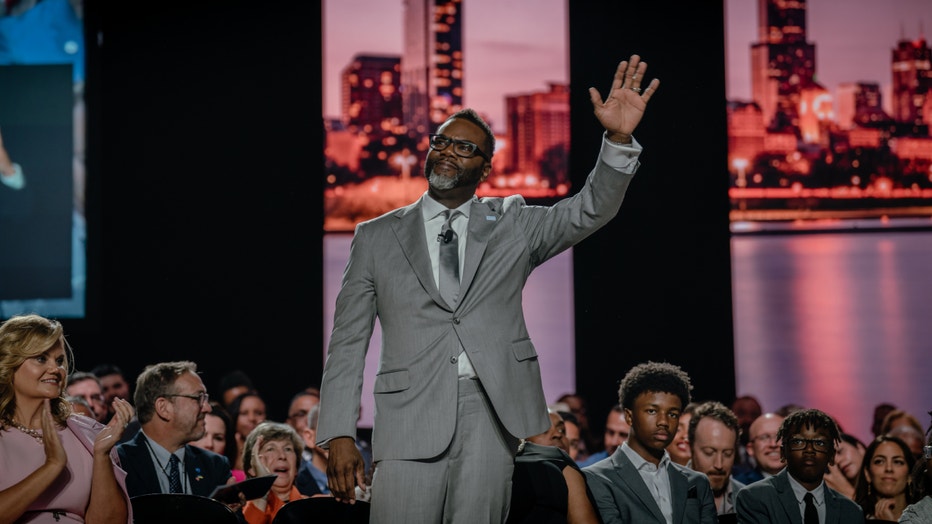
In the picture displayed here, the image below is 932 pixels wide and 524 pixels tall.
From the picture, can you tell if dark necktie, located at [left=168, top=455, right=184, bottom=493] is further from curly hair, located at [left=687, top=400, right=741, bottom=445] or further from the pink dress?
curly hair, located at [left=687, top=400, right=741, bottom=445]

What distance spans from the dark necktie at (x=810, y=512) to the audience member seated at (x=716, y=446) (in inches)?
23.2

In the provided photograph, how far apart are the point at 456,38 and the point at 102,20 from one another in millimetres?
A: 2297

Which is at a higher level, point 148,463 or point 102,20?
point 102,20

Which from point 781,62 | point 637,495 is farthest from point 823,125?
point 637,495

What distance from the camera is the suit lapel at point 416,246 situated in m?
2.20

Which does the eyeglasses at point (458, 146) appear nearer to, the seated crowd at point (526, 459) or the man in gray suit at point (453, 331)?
the man in gray suit at point (453, 331)

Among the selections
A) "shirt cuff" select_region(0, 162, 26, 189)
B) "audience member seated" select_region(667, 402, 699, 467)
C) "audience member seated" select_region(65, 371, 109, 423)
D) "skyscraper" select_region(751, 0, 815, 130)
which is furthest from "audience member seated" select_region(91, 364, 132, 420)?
"skyscraper" select_region(751, 0, 815, 130)

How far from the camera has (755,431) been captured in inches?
178

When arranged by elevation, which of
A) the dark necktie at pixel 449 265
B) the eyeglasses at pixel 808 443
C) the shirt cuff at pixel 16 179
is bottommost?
the eyeglasses at pixel 808 443

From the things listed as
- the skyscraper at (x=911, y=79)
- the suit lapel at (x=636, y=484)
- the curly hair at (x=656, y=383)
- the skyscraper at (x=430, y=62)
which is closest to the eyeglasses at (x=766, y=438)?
the curly hair at (x=656, y=383)

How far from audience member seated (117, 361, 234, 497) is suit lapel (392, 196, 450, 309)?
1582 millimetres

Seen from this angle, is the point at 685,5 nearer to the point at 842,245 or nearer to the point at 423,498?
the point at 842,245

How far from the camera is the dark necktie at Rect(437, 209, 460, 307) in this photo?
2203 mm

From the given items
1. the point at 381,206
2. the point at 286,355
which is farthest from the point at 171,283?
the point at 381,206
